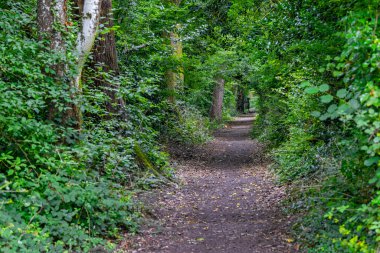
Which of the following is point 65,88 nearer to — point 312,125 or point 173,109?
point 312,125

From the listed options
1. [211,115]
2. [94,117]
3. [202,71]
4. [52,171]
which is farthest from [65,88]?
[211,115]

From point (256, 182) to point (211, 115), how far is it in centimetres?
1843

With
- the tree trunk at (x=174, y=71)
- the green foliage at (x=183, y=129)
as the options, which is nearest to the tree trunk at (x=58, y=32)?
the tree trunk at (x=174, y=71)

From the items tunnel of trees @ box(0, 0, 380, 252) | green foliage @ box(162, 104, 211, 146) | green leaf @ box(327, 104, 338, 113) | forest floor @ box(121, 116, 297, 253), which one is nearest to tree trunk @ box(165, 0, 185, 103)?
green foliage @ box(162, 104, 211, 146)

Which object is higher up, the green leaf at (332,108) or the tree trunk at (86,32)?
the tree trunk at (86,32)

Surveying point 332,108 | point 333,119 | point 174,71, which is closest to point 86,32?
point 333,119

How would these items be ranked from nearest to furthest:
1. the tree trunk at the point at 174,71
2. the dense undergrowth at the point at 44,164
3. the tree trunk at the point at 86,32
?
the dense undergrowth at the point at 44,164 < the tree trunk at the point at 86,32 < the tree trunk at the point at 174,71

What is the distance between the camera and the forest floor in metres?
5.89

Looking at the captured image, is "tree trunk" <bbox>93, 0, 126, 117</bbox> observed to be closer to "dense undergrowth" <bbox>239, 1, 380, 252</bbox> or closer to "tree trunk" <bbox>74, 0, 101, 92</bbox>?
"tree trunk" <bbox>74, 0, 101, 92</bbox>

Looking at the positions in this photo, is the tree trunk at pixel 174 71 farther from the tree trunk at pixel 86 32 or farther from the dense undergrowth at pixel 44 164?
the dense undergrowth at pixel 44 164

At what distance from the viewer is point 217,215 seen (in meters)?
7.77

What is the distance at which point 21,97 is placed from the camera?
5.82 meters

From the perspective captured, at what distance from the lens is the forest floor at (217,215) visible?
5887mm

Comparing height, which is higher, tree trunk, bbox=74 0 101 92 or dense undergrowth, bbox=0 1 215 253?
tree trunk, bbox=74 0 101 92
